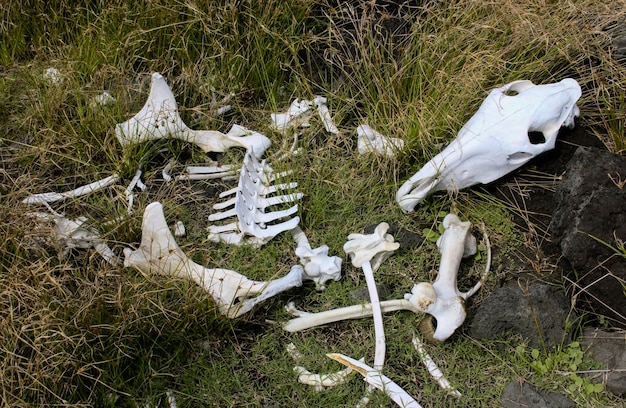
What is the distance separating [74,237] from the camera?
9.46 feet

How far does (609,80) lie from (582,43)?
277mm

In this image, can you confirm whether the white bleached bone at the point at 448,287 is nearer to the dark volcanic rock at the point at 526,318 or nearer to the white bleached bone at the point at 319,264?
the dark volcanic rock at the point at 526,318

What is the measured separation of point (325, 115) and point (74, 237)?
4.26ft

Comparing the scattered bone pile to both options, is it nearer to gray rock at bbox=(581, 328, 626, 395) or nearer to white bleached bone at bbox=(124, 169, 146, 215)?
white bleached bone at bbox=(124, 169, 146, 215)

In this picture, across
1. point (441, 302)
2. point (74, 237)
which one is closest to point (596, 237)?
point (441, 302)

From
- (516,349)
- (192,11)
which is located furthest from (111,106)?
(516,349)

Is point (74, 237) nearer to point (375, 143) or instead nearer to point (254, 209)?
point (254, 209)

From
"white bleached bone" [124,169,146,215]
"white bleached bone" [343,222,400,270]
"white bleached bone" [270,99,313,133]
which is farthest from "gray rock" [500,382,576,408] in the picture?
"white bleached bone" [124,169,146,215]

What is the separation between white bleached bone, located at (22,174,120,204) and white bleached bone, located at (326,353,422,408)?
4.43 feet

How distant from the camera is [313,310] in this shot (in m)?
2.86

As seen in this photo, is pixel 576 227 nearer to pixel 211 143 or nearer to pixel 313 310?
pixel 313 310

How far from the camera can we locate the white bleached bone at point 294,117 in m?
3.42

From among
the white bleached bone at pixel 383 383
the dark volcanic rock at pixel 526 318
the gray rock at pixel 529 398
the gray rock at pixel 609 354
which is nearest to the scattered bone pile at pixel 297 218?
the white bleached bone at pixel 383 383

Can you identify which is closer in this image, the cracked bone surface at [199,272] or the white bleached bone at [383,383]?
the white bleached bone at [383,383]
